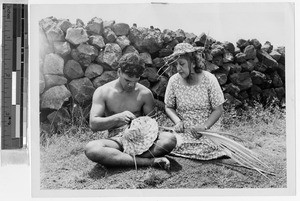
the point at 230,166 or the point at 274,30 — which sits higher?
the point at 274,30

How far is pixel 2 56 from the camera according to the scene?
2.40 meters

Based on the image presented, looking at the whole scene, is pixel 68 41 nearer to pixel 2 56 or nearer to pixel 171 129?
pixel 2 56

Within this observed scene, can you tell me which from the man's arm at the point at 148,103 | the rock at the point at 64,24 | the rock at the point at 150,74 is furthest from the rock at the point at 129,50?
the rock at the point at 64,24

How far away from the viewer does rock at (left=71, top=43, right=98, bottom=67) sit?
240cm

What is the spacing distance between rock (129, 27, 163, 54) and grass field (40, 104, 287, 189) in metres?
0.36

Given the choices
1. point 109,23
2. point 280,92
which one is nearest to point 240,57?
point 280,92

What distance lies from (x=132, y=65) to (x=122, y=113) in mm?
253

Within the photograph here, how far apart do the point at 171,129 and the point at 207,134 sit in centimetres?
19

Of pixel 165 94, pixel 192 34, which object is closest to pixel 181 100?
pixel 165 94

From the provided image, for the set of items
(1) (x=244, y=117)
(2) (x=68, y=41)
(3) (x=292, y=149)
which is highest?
(2) (x=68, y=41)

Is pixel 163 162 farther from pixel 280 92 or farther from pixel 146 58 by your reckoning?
pixel 280 92

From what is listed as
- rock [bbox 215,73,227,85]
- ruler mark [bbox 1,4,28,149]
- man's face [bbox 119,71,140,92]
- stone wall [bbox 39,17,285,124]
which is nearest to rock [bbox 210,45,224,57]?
stone wall [bbox 39,17,285,124]

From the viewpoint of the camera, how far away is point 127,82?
2387mm

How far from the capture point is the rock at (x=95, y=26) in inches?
94.8
